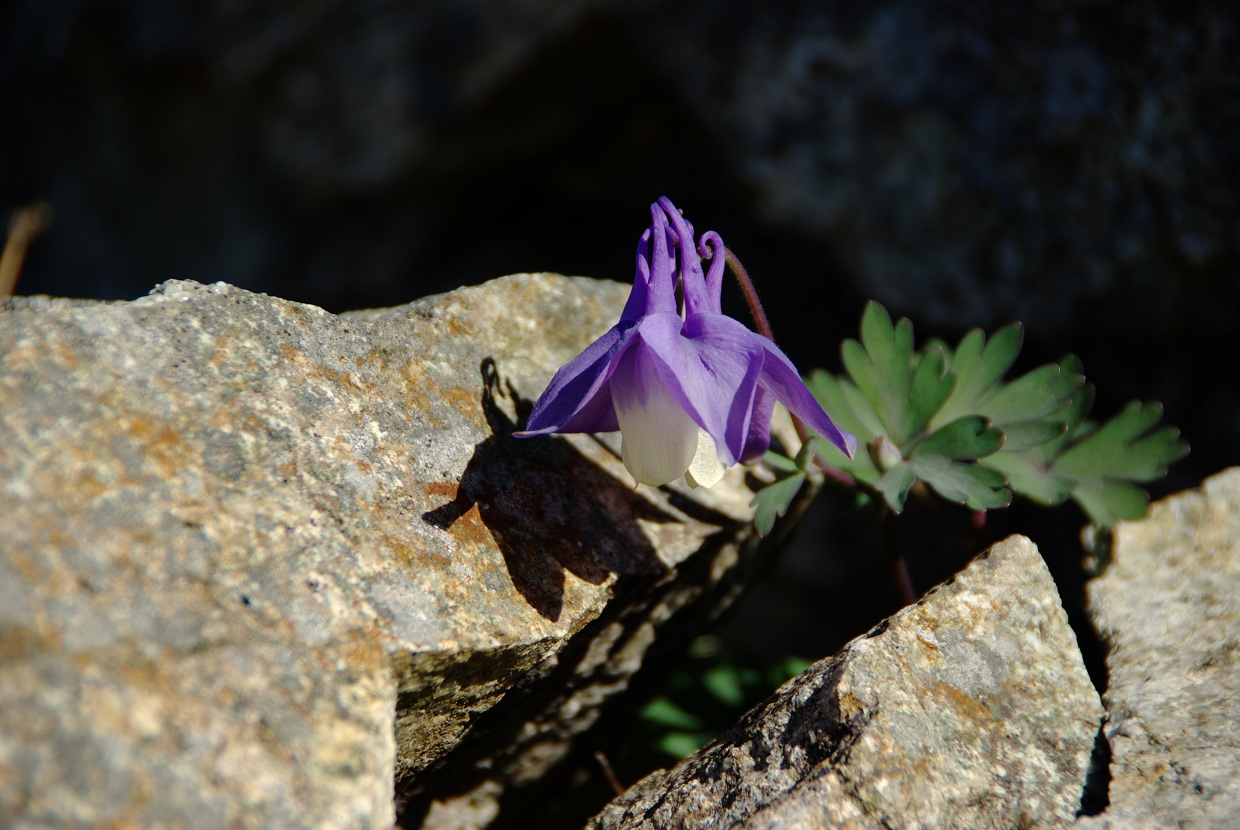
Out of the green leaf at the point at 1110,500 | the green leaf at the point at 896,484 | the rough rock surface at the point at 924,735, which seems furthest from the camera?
the green leaf at the point at 1110,500

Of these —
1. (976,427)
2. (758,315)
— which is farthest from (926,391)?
(758,315)

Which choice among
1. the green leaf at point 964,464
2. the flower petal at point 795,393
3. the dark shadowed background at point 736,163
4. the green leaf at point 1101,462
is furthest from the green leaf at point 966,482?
the dark shadowed background at point 736,163

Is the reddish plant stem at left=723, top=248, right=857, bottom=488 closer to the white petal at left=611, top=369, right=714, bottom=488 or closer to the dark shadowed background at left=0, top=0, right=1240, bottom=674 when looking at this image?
the white petal at left=611, top=369, right=714, bottom=488

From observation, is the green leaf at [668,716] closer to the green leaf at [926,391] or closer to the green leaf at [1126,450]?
the green leaf at [926,391]

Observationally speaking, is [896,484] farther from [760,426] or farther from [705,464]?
[705,464]

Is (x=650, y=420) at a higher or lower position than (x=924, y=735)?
higher

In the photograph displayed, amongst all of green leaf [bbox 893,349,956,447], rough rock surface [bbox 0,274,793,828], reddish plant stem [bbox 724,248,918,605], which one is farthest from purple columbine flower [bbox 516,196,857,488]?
green leaf [bbox 893,349,956,447]
